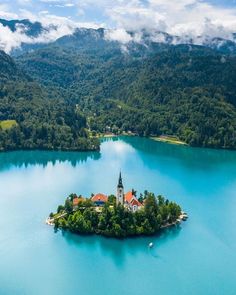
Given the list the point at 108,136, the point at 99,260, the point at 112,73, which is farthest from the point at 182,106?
the point at 99,260

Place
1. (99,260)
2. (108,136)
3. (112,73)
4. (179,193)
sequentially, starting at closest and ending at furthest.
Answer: (99,260) → (179,193) → (108,136) → (112,73)

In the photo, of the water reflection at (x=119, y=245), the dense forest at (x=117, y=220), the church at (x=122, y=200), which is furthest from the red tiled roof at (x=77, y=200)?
the water reflection at (x=119, y=245)

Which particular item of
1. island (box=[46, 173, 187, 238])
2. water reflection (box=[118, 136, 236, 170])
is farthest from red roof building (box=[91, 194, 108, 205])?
water reflection (box=[118, 136, 236, 170])

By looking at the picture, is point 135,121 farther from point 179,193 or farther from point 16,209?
point 16,209

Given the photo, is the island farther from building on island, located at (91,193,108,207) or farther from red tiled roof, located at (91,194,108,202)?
red tiled roof, located at (91,194,108,202)

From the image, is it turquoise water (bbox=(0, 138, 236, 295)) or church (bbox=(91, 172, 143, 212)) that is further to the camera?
church (bbox=(91, 172, 143, 212))

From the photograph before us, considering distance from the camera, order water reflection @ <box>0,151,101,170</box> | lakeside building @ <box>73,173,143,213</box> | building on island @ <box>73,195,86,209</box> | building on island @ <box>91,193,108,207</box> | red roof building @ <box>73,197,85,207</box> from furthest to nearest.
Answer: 1. water reflection @ <box>0,151,101,170</box>
2. building on island @ <box>91,193,108,207</box>
3. red roof building @ <box>73,197,85,207</box>
4. building on island @ <box>73,195,86,209</box>
5. lakeside building @ <box>73,173,143,213</box>

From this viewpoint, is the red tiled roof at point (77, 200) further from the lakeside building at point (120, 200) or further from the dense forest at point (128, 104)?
the dense forest at point (128, 104)
